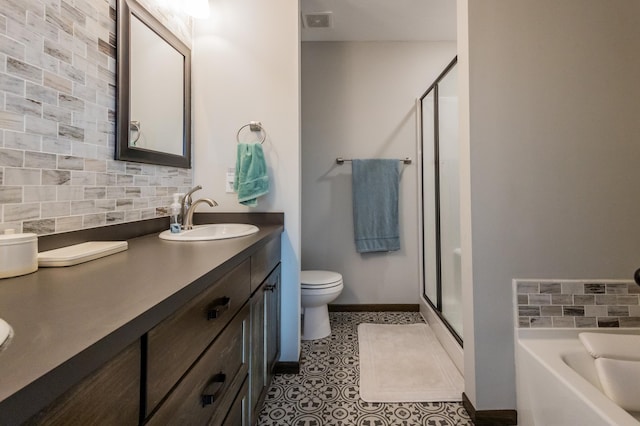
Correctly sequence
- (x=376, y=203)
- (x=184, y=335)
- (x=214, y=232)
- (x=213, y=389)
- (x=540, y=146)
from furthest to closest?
(x=376, y=203) → (x=214, y=232) → (x=540, y=146) → (x=213, y=389) → (x=184, y=335)

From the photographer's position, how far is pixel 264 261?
138 centimetres

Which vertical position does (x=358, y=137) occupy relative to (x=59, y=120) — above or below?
above

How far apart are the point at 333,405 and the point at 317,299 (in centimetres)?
70

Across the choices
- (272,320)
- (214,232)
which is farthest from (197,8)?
(272,320)

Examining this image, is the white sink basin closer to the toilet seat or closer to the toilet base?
the toilet seat

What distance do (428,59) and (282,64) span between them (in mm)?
1615

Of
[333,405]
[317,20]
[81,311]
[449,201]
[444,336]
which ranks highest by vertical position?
[317,20]

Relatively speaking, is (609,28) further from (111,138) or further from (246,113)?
(111,138)

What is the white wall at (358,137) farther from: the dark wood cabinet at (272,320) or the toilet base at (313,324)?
the dark wood cabinet at (272,320)

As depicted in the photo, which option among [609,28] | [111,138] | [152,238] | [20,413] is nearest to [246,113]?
[111,138]

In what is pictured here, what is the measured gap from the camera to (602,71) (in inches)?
53.0

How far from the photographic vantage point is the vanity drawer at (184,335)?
57cm

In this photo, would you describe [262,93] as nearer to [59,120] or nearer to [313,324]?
[59,120]

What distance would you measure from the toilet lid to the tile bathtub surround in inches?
45.6
